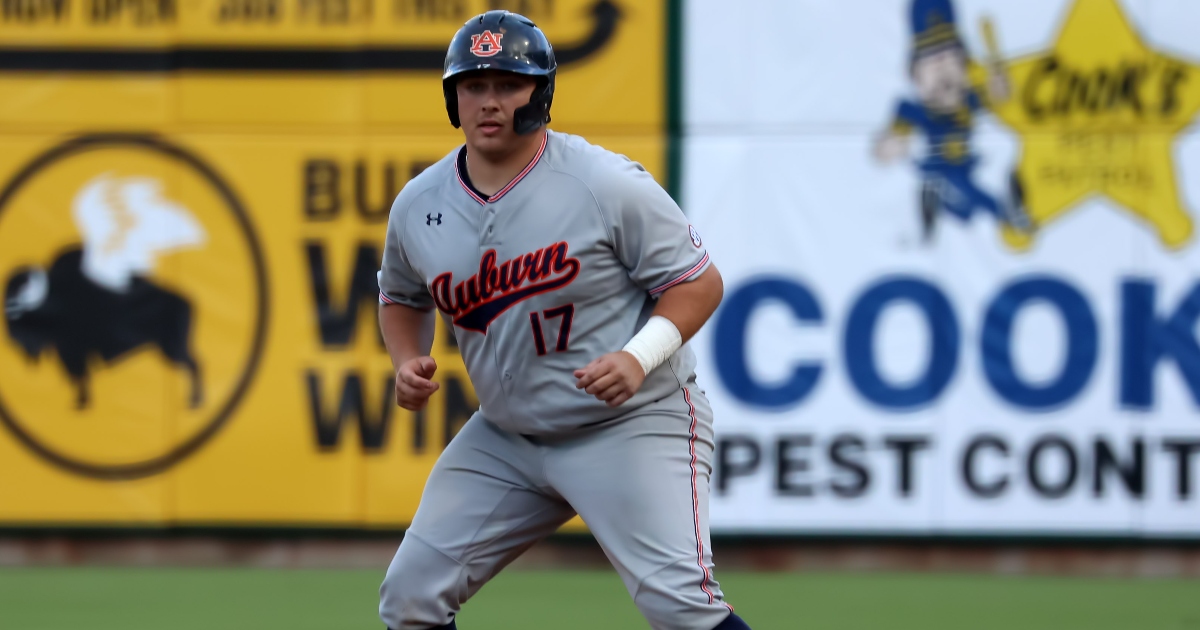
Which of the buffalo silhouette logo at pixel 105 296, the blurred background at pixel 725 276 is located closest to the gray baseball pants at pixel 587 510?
the blurred background at pixel 725 276

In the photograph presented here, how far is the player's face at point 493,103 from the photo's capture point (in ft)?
12.5

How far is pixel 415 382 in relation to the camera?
3840 millimetres

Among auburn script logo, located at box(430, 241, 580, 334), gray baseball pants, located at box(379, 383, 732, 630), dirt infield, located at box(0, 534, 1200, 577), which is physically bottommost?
dirt infield, located at box(0, 534, 1200, 577)

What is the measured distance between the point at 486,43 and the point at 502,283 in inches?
23.8

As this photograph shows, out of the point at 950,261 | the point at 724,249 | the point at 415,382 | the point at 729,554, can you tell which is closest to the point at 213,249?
the point at 724,249

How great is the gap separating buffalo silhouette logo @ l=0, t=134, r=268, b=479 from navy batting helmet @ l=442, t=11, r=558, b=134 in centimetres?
416

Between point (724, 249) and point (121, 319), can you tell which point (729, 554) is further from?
point (121, 319)

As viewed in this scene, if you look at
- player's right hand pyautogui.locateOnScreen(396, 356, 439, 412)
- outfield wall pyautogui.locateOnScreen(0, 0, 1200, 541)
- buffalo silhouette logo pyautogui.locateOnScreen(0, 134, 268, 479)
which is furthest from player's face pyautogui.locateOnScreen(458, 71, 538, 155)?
buffalo silhouette logo pyautogui.locateOnScreen(0, 134, 268, 479)

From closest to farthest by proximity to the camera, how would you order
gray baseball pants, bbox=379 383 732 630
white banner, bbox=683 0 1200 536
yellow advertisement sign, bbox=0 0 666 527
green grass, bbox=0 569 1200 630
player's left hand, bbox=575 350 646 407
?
player's left hand, bbox=575 350 646 407
gray baseball pants, bbox=379 383 732 630
green grass, bbox=0 569 1200 630
white banner, bbox=683 0 1200 536
yellow advertisement sign, bbox=0 0 666 527

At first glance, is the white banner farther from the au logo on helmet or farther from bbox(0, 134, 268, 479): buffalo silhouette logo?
the au logo on helmet

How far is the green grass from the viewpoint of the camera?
20.3 feet

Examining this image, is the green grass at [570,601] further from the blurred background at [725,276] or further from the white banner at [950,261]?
the white banner at [950,261]

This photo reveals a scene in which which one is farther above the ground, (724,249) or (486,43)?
(486,43)

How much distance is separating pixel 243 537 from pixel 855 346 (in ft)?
10.8
